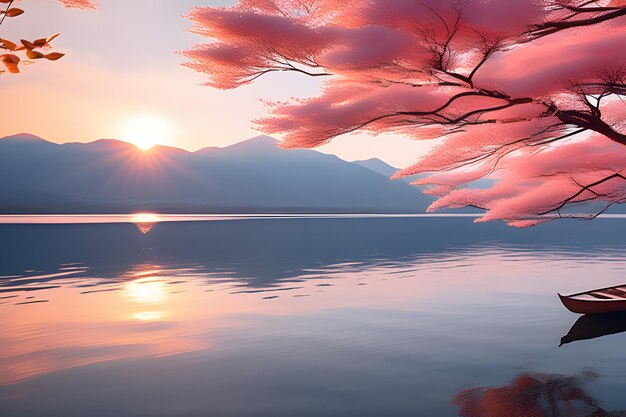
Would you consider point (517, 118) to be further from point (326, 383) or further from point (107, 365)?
point (107, 365)

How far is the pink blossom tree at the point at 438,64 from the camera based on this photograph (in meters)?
11.3

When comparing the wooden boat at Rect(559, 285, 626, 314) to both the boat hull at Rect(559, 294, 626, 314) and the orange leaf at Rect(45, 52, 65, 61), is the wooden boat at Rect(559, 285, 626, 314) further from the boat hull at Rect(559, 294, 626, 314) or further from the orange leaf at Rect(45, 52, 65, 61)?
the orange leaf at Rect(45, 52, 65, 61)

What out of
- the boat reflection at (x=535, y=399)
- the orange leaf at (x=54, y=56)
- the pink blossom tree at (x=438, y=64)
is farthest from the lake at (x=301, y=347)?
the orange leaf at (x=54, y=56)

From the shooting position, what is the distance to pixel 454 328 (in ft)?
54.3

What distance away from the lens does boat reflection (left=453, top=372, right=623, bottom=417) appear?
9.03 meters

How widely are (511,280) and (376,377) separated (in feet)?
65.7

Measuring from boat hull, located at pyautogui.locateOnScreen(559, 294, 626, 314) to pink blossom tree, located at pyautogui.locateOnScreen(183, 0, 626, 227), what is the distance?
3.48 m

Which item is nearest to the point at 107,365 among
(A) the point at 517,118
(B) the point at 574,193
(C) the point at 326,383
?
(C) the point at 326,383

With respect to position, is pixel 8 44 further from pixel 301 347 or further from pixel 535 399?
pixel 301 347

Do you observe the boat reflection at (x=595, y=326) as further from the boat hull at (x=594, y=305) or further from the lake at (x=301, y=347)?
the boat hull at (x=594, y=305)

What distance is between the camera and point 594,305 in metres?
17.6

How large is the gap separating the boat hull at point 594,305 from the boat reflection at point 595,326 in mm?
283

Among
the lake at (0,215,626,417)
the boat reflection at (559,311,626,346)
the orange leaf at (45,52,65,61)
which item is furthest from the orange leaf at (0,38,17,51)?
the boat reflection at (559,311,626,346)

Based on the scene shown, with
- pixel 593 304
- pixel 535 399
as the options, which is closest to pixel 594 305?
pixel 593 304
